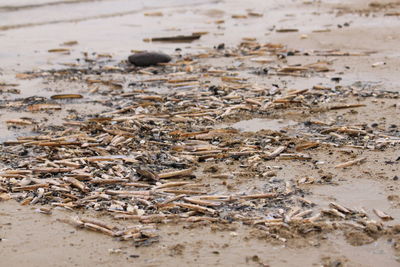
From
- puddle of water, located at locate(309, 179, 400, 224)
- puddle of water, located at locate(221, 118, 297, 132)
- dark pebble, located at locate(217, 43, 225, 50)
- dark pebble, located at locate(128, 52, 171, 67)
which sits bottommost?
puddle of water, located at locate(309, 179, 400, 224)

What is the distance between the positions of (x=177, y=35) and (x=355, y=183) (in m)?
10.6

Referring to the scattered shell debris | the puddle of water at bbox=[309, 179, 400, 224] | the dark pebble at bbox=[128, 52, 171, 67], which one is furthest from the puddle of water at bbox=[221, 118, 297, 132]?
the dark pebble at bbox=[128, 52, 171, 67]

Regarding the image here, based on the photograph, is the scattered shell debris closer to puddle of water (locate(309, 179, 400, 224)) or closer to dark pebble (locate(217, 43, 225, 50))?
puddle of water (locate(309, 179, 400, 224))

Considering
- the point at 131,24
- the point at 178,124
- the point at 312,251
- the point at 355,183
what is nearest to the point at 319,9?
the point at 131,24

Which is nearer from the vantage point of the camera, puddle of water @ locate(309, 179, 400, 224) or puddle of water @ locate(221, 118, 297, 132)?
puddle of water @ locate(309, 179, 400, 224)

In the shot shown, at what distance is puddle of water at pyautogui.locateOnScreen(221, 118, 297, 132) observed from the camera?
8.37 m

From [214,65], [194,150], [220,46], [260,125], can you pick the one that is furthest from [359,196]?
[220,46]

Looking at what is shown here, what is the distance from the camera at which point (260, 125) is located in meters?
8.52

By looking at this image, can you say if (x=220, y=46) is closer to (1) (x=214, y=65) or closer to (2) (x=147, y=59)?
(1) (x=214, y=65)

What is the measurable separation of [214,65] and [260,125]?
13.4 ft

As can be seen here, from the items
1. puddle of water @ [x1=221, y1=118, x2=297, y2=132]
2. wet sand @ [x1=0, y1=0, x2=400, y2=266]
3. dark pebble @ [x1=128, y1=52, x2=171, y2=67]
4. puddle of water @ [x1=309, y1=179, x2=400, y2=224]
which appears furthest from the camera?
dark pebble @ [x1=128, y1=52, x2=171, y2=67]

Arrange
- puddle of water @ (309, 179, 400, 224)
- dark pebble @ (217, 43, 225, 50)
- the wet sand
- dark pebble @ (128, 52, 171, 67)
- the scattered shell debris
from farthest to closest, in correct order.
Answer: dark pebble @ (217, 43, 225, 50), dark pebble @ (128, 52, 171, 67), puddle of water @ (309, 179, 400, 224), the scattered shell debris, the wet sand

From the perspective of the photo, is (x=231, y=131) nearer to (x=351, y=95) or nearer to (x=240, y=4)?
(x=351, y=95)

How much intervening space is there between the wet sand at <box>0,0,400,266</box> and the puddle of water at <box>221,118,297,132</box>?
0.09 metres
